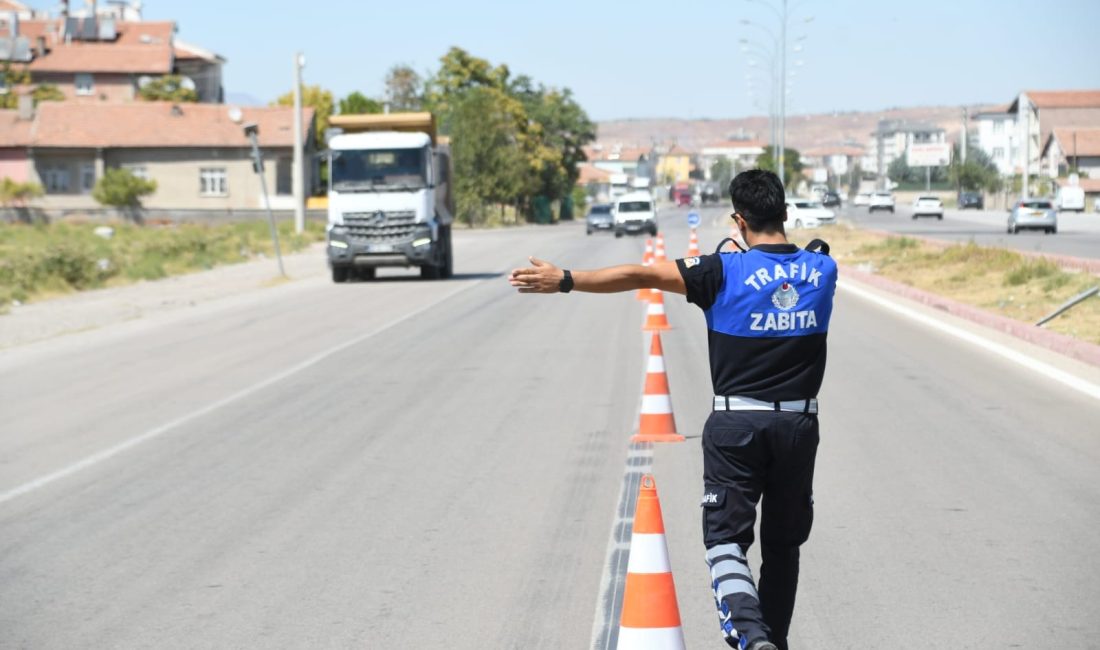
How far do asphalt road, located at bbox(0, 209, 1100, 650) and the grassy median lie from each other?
1346cm

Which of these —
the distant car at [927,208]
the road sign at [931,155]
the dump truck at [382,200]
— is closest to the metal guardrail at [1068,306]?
the dump truck at [382,200]

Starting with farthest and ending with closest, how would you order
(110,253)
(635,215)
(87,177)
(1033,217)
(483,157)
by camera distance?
(483,157)
(87,177)
(635,215)
(1033,217)
(110,253)

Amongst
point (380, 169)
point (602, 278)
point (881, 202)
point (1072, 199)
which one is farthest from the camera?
point (881, 202)

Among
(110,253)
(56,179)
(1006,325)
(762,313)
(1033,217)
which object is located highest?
(56,179)

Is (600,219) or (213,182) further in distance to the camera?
(213,182)

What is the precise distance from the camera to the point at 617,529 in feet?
25.8

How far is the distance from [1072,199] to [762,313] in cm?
8951

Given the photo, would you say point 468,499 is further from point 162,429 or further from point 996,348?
point 996,348

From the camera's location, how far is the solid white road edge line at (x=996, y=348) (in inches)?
543

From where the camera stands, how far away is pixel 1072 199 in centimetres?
8894

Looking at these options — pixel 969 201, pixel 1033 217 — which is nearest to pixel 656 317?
pixel 1033 217

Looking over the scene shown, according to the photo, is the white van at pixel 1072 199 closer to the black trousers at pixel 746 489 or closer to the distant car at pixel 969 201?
the distant car at pixel 969 201

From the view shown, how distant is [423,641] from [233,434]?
5983 millimetres

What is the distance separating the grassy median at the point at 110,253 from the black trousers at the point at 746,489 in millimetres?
23421
